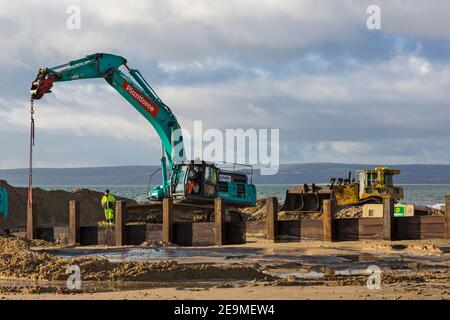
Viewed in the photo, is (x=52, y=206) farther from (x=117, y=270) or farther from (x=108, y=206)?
(x=117, y=270)

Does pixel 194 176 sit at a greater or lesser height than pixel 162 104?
lesser

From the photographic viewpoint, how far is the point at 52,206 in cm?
4403

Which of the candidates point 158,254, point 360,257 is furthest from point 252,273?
point 158,254

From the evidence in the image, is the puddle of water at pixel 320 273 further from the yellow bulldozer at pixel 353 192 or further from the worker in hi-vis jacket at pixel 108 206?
the yellow bulldozer at pixel 353 192

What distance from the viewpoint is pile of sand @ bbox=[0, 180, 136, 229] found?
137 feet

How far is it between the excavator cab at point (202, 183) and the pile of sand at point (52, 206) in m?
12.8

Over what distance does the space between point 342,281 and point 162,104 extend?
17351mm

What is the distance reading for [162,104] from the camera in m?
29.8

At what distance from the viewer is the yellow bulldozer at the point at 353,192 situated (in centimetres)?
Answer: 3847

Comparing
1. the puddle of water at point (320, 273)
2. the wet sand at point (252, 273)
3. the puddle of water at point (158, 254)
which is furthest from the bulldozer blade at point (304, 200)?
the puddle of water at point (320, 273)
